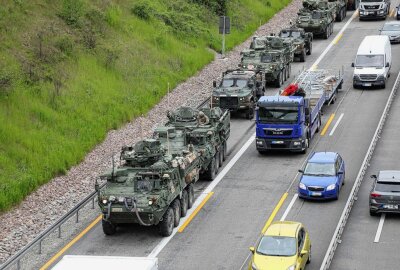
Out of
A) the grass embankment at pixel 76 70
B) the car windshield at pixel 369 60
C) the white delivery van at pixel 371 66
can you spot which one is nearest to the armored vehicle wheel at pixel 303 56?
the grass embankment at pixel 76 70

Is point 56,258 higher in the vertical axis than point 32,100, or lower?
lower

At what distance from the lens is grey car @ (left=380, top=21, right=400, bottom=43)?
6519 cm

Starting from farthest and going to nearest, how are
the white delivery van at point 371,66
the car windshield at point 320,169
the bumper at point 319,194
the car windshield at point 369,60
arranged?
the car windshield at point 369,60
the white delivery van at point 371,66
the car windshield at point 320,169
the bumper at point 319,194

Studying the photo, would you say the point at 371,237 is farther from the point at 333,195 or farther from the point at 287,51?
the point at 287,51

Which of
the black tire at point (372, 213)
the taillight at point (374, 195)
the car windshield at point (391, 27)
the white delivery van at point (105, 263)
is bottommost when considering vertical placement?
the black tire at point (372, 213)

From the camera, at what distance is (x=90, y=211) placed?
35.5 meters

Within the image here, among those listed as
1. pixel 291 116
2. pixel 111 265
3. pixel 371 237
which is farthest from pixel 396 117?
pixel 111 265

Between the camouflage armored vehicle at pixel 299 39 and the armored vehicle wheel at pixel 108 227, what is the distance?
29.0m

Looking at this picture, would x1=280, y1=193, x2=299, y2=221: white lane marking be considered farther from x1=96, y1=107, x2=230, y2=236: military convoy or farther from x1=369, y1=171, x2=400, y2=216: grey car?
x1=96, y1=107, x2=230, y2=236: military convoy

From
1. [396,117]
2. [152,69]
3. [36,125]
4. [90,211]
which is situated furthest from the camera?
[152,69]

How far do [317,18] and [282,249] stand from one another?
4033 cm

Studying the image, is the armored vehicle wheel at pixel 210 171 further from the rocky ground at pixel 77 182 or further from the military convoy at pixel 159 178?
the rocky ground at pixel 77 182

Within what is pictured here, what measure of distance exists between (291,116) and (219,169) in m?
4.08

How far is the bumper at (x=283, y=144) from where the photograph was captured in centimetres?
4188
